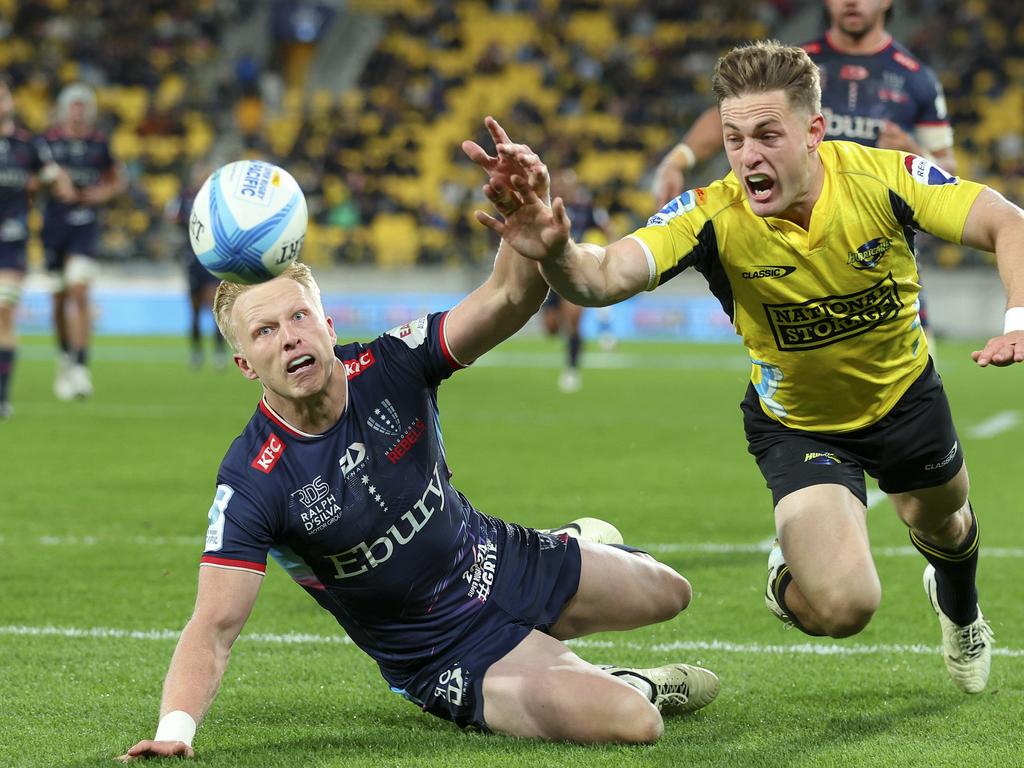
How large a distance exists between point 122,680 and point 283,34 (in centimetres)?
3225

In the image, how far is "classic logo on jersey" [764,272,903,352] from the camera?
186 inches

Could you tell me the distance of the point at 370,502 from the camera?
4.40 metres

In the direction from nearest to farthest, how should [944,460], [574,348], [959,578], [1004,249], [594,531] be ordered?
1. [1004,249]
2. [944,460]
3. [959,578]
4. [594,531]
5. [574,348]

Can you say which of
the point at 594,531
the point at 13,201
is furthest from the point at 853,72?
the point at 13,201

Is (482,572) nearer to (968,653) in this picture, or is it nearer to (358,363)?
(358,363)

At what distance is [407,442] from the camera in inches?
178

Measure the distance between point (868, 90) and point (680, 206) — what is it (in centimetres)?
334

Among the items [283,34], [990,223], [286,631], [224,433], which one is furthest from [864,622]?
[283,34]

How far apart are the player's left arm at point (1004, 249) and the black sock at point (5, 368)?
10.4 meters

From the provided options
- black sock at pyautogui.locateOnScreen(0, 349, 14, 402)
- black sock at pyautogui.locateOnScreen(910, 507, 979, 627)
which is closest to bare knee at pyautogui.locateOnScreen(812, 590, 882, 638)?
black sock at pyautogui.locateOnScreen(910, 507, 979, 627)

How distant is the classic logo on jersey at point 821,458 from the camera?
490cm

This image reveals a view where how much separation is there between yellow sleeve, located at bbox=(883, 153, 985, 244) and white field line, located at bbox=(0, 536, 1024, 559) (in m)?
3.19

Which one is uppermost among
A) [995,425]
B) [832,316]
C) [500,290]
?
[500,290]

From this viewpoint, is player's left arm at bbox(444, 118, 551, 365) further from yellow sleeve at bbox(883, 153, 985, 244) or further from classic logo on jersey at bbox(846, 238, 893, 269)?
yellow sleeve at bbox(883, 153, 985, 244)
